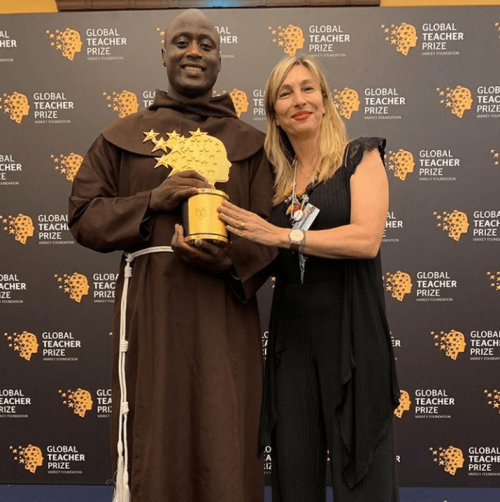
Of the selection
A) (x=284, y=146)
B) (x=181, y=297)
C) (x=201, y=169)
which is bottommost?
(x=181, y=297)

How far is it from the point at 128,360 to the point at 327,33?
2324mm

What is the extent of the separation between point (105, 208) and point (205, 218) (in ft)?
1.25

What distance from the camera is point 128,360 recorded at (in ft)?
6.12

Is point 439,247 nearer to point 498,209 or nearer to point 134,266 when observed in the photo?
point 498,209

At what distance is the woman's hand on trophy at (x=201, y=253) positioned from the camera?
1.66 meters

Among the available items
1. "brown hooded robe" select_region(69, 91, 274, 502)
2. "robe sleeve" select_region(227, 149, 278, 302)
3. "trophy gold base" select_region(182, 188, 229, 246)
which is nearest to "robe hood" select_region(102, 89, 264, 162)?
"brown hooded robe" select_region(69, 91, 274, 502)

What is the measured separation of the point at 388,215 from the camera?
3.32m

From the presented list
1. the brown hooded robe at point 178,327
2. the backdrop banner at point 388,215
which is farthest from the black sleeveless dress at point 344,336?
the backdrop banner at point 388,215

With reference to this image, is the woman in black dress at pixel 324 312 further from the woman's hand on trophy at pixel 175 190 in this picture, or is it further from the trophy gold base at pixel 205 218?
the woman's hand on trophy at pixel 175 190

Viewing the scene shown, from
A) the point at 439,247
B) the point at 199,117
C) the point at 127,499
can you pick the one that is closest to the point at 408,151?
the point at 439,247

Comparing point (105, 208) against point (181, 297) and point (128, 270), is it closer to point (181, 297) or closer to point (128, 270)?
point (128, 270)

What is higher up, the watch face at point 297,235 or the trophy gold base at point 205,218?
the trophy gold base at point 205,218

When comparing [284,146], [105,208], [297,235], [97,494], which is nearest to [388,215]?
[284,146]

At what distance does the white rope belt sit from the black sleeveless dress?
0.45m
